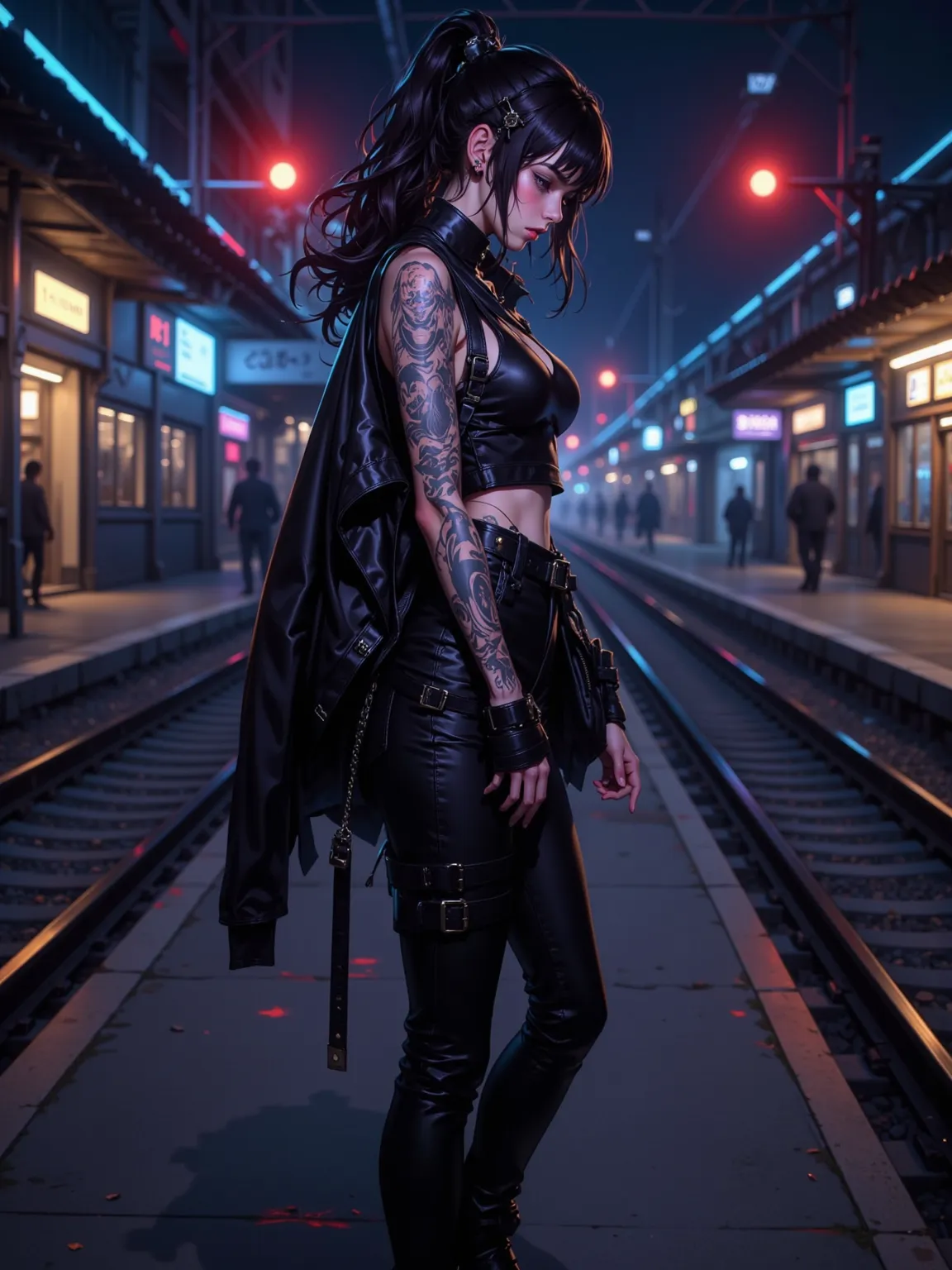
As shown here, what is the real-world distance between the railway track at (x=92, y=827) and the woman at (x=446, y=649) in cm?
231

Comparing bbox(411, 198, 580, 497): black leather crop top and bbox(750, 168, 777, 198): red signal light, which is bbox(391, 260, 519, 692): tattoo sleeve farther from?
bbox(750, 168, 777, 198): red signal light

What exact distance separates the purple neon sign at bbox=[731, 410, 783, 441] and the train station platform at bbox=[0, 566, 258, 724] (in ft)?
44.5

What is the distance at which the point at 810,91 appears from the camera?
42344 millimetres

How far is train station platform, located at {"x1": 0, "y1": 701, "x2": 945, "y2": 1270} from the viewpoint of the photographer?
280 centimetres

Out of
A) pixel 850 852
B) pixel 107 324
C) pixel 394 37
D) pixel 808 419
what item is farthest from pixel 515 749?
pixel 394 37

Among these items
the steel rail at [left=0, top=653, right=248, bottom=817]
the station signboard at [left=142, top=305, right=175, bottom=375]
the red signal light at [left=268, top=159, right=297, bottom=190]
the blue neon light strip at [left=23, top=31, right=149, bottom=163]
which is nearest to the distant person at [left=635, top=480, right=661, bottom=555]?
the station signboard at [left=142, top=305, right=175, bottom=375]

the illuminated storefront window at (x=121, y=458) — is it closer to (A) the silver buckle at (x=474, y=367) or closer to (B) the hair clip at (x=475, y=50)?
(B) the hair clip at (x=475, y=50)

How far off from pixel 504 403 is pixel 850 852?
536 centimetres

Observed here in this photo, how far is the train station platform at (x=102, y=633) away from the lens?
10367 mm

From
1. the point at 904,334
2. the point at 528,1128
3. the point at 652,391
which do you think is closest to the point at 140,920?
the point at 528,1128

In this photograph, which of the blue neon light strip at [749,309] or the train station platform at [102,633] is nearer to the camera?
the train station platform at [102,633]

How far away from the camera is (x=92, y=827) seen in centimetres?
735

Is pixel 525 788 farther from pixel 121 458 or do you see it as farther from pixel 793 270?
pixel 793 270

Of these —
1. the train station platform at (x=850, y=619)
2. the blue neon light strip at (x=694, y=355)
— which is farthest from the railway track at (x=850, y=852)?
the blue neon light strip at (x=694, y=355)
